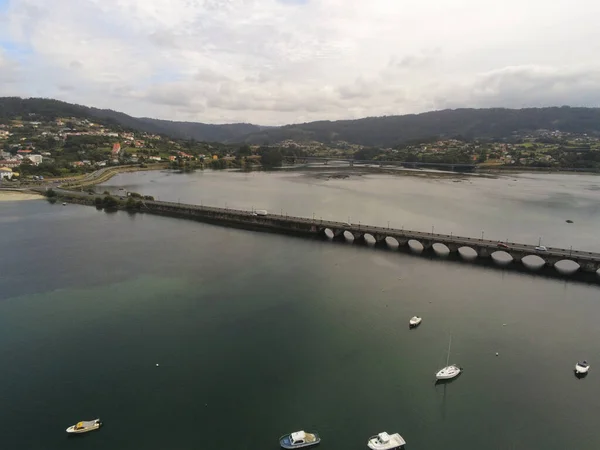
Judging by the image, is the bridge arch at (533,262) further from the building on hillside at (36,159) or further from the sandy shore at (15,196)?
the building on hillside at (36,159)

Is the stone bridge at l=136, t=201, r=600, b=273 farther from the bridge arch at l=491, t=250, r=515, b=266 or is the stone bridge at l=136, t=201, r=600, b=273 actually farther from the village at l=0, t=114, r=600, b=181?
the village at l=0, t=114, r=600, b=181

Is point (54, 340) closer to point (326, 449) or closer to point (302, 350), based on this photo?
point (302, 350)

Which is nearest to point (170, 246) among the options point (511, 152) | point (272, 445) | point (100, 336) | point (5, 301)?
point (5, 301)

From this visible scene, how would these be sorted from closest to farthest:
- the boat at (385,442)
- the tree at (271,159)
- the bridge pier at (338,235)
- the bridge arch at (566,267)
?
the boat at (385,442), the bridge arch at (566,267), the bridge pier at (338,235), the tree at (271,159)

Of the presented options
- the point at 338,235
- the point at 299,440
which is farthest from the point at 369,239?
the point at 299,440

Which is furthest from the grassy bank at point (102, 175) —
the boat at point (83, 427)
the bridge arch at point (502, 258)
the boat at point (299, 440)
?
the boat at point (299, 440)

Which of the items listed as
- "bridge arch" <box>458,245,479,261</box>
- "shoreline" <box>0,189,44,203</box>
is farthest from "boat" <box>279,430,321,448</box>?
"shoreline" <box>0,189,44,203</box>
